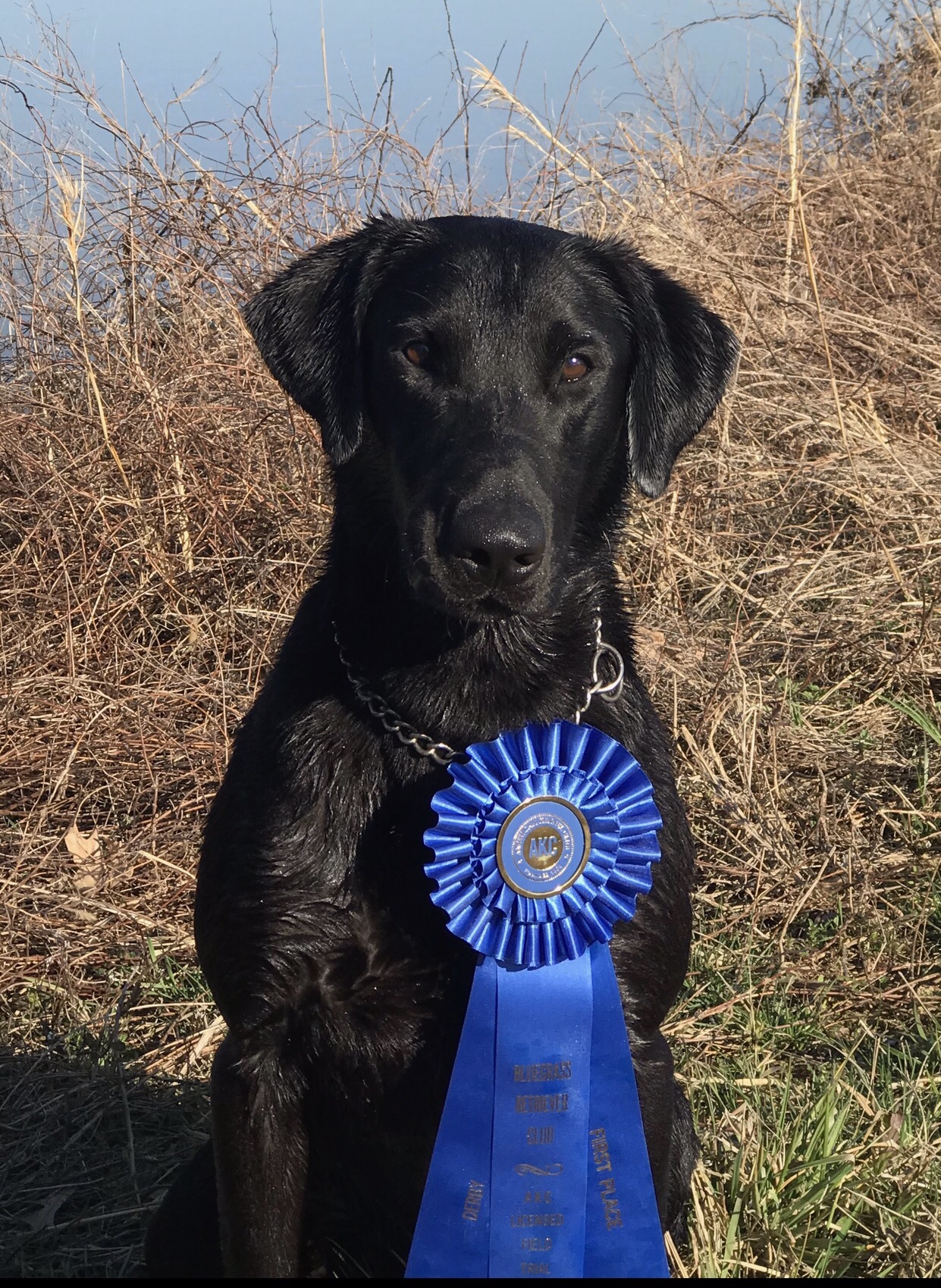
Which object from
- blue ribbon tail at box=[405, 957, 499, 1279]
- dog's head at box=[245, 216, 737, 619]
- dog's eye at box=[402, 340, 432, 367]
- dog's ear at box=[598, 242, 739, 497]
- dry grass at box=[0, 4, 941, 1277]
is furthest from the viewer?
dry grass at box=[0, 4, 941, 1277]

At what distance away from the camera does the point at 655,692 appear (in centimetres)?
407

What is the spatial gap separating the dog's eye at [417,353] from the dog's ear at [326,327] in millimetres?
120

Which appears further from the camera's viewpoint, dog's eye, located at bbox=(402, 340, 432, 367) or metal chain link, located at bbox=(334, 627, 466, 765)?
dog's eye, located at bbox=(402, 340, 432, 367)

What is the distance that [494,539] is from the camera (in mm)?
2062

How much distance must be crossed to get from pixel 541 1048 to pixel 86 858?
1.96 m

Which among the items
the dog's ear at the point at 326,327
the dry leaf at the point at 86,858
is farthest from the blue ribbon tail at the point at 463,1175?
the dry leaf at the point at 86,858

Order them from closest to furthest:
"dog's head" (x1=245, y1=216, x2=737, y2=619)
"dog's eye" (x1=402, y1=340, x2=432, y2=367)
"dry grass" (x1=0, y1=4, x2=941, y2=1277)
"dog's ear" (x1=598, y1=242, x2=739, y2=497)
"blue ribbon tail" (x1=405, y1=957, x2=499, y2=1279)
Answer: "blue ribbon tail" (x1=405, y1=957, x2=499, y2=1279) < "dog's head" (x1=245, y1=216, x2=737, y2=619) < "dog's eye" (x1=402, y1=340, x2=432, y2=367) < "dog's ear" (x1=598, y1=242, x2=739, y2=497) < "dry grass" (x1=0, y1=4, x2=941, y2=1277)

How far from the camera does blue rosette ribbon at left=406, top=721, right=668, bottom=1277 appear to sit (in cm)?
201

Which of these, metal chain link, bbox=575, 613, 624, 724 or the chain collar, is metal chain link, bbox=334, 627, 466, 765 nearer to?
the chain collar

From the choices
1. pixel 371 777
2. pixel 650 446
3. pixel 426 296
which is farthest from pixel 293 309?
pixel 371 777

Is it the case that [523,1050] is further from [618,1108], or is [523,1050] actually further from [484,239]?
[484,239]

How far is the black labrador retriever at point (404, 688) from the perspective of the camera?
2053 millimetres

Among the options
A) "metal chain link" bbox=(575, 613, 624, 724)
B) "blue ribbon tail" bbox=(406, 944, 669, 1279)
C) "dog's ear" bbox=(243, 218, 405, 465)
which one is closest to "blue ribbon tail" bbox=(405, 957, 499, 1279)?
"blue ribbon tail" bbox=(406, 944, 669, 1279)

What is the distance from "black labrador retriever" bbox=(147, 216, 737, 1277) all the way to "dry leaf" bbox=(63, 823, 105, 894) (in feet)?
4.39
